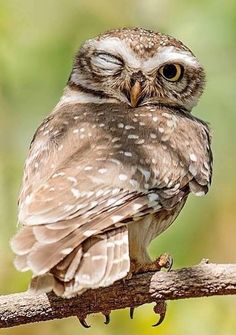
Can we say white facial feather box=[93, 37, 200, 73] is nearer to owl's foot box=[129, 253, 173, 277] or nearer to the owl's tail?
owl's foot box=[129, 253, 173, 277]

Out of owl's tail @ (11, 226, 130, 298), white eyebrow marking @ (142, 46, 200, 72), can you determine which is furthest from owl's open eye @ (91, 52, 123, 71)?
owl's tail @ (11, 226, 130, 298)

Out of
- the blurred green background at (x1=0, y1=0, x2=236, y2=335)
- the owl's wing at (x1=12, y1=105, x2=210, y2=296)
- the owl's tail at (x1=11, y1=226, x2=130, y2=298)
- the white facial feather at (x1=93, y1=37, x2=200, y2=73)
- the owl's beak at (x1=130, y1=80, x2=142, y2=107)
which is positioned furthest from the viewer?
the blurred green background at (x1=0, y1=0, x2=236, y2=335)

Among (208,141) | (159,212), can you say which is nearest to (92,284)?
(159,212)

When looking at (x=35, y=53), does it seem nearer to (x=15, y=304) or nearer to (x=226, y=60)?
(x=226, y=60)

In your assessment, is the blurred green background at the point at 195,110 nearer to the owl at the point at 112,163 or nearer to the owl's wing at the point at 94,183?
the owl at the point at 112,163

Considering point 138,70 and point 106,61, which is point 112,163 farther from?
point 106,61

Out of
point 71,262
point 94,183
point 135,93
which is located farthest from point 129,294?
point 135,93
